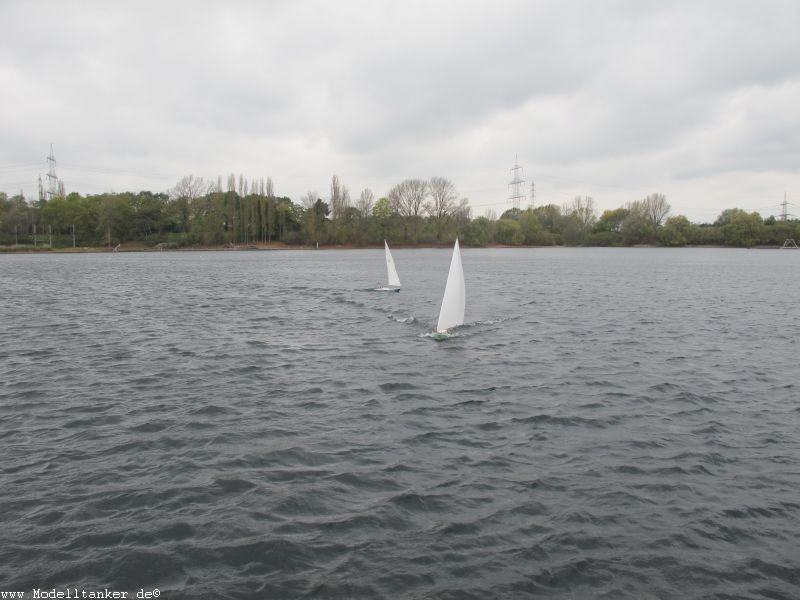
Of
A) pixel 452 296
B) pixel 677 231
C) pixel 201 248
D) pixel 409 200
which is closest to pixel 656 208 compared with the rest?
pixel 677 231

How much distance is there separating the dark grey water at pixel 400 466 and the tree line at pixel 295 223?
143861 mm

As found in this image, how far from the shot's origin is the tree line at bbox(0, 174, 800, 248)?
15612cm

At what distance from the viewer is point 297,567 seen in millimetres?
7578

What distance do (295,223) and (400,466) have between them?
168 meters

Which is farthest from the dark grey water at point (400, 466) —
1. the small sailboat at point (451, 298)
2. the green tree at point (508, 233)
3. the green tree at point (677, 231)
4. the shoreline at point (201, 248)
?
the green tree at point (677, 231)

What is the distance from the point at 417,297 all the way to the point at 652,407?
26.8 meters

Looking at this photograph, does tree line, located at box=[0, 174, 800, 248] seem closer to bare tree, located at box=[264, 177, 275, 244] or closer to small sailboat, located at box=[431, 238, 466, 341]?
bare tree, located at box=[264, 177, 275, 244]

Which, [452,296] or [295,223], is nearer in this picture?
[452,296]

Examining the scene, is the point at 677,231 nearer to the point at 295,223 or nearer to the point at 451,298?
the point at 295,223

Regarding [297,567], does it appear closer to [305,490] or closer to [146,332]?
[305,490]

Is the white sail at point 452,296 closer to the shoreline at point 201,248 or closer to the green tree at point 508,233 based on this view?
the shoreline at point 201,248

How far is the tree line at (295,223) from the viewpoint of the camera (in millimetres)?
156125

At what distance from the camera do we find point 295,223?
173750 mm

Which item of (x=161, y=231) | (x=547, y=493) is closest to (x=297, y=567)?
(x=547, y=493)
